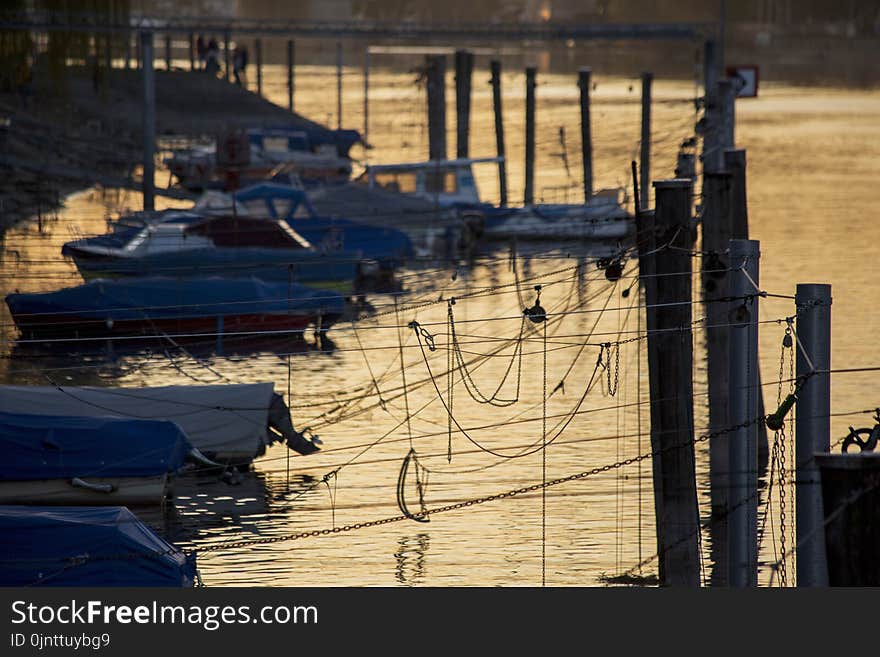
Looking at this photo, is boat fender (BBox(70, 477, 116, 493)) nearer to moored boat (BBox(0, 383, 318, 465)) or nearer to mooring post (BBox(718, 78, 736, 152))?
moored boat (BBox(0, 383, 318, 465))

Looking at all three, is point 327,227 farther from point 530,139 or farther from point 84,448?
point 84,448

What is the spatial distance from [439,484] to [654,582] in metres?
4.71

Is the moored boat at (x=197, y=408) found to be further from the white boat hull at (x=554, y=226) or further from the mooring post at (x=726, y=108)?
the white boat hull at (x=554, y=226)

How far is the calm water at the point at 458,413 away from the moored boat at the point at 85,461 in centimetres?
50

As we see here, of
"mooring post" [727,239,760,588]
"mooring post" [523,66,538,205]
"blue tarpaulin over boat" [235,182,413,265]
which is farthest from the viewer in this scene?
"mooring post" [523,66,538,205]

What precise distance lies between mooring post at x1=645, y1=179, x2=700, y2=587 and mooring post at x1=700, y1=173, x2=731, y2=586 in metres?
0.96

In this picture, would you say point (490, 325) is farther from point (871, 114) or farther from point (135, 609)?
point (871, 114)

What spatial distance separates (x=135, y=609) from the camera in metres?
9.34

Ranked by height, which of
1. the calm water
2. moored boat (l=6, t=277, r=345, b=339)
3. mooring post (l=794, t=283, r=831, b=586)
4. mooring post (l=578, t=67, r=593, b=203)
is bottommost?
the calm water

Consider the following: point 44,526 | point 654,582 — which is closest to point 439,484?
point 654,582

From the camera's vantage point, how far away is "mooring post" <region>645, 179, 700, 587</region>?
13.6 m

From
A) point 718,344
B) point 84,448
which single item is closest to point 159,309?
point 84,448

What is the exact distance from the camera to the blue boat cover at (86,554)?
14469 mm

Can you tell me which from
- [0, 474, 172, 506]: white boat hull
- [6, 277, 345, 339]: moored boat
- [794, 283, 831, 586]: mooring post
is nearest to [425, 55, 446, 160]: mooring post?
[6, 277, 345, 339]: moored boat
